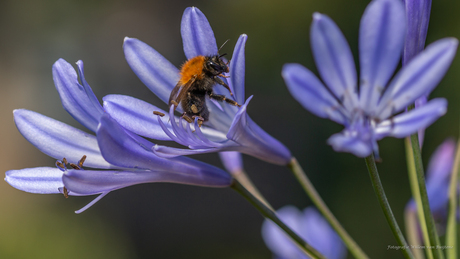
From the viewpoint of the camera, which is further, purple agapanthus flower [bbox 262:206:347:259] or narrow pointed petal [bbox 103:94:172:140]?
purple agapanthus flower [bbox 262:206:347:259]

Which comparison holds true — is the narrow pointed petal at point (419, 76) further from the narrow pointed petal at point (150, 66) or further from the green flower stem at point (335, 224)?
the narrow pointed petal at point (150, 66)

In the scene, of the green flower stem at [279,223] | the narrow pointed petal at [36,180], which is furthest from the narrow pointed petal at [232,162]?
the narrow pointed petal at [36,180]

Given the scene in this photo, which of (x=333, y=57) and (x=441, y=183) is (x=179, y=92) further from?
(x=441, y=183)

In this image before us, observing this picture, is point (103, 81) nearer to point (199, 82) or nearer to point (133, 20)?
point (133, 20)

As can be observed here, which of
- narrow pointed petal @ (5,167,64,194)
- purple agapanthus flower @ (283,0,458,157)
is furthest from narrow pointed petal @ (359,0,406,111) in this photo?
narrow pointed petal @ (5,167,64,194)

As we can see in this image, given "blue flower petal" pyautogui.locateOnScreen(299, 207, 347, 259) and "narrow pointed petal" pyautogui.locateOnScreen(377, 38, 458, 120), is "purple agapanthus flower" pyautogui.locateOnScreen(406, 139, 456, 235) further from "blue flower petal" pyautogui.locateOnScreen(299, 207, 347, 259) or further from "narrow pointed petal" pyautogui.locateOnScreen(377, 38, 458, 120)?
"narrow pointed petal" pyautogui.locateOnScreen(377, 38, 458, 120)

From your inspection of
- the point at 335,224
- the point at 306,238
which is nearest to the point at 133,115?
the point at 335,224
